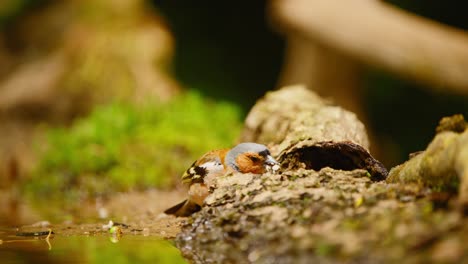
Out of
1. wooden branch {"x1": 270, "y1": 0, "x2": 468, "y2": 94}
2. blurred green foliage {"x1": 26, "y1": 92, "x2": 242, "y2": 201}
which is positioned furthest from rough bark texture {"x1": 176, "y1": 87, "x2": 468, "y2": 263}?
blurred green foliage {"x1": 26, "y1": 92, "x2": 242, "y2": 201}

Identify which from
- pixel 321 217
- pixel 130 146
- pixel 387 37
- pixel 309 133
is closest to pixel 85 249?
pixel 321 217

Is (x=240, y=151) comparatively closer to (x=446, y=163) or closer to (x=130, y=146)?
(x=446, y=163)

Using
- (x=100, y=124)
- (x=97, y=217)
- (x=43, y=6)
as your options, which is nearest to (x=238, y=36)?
(x=43, y=6)

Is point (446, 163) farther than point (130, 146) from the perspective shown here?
No

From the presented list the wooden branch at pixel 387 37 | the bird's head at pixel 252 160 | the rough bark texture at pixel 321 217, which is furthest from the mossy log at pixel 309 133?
the wooden branch at pixel 387 37

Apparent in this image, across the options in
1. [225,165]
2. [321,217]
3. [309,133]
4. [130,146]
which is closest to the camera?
[321,217]

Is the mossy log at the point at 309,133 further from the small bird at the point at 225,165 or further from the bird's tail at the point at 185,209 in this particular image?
the bird's tail at the point at 185,209
